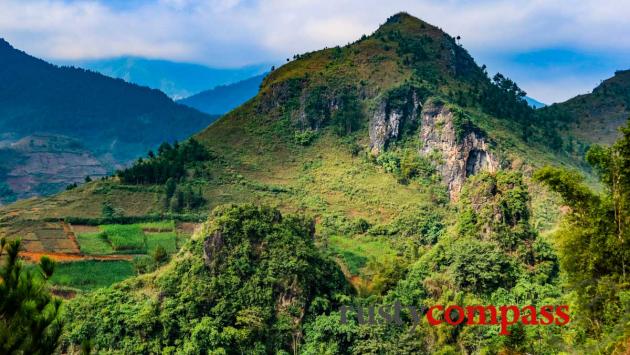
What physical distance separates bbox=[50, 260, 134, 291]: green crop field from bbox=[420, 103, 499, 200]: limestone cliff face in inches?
1462

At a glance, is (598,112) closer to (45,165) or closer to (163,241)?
(163,241)

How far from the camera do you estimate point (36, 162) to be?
157250 mm

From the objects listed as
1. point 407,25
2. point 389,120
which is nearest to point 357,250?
point 389,120

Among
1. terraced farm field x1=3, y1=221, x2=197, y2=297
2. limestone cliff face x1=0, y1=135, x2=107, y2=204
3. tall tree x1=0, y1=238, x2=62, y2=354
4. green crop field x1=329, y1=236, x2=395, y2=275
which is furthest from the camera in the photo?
limestone cliff face x1=0, y1=135, x2=107, y2=204

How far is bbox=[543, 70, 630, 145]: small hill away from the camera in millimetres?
92438

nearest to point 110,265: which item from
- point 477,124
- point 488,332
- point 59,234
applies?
point 59,234

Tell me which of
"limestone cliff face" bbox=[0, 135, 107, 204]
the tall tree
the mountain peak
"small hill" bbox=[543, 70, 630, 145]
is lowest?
the tall tree

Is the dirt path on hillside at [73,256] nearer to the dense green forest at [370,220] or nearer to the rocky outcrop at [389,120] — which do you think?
the dense green forest at [370,220]

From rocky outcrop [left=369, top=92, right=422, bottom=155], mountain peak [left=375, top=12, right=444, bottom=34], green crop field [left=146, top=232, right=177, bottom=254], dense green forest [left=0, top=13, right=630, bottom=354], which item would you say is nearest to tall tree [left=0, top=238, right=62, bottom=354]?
dense green forest [left=0, top=13, right=630, bottom=354]

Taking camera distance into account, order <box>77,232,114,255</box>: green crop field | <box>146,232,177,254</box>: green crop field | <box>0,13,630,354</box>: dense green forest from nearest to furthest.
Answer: <box>0,13,630,354</box>: dense green forest
<box>77,232,114,255</box>: green crop field
<box>146,232,177,254</box>: green crop field

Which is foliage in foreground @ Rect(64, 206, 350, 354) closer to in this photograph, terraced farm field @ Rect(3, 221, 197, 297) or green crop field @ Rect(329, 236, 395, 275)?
terraced farm field @ Rect(3, 221, 197, 297)

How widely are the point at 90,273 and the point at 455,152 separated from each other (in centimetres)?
4184

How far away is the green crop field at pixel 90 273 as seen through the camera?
4697cm

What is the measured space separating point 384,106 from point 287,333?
167 feet
